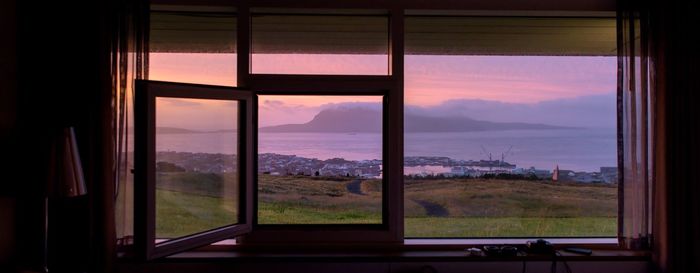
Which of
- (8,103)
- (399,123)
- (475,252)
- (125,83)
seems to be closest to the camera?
(8,103)

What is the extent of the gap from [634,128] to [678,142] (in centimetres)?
24

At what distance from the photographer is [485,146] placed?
3.15 meters

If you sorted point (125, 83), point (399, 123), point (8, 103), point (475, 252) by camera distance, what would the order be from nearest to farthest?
point (8, 103) → point (125, 83) → point (475, 252) → point (399, 123)

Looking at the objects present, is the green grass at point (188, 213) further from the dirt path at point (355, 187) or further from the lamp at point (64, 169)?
the dirt path at point (355, 187)

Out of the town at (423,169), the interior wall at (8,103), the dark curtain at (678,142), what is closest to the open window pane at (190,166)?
the town at (423,169)

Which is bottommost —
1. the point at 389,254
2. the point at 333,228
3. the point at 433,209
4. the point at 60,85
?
the point at 389,254

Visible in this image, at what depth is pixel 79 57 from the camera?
264 cm

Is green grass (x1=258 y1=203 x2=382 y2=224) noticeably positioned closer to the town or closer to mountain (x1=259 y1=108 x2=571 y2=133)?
the town

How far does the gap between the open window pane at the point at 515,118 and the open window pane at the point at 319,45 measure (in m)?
0.28

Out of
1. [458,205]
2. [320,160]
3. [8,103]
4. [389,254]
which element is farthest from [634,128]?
[8,103]

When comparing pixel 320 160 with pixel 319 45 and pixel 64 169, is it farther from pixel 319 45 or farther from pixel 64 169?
pixel 64 169

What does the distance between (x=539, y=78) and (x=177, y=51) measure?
2.41 metres

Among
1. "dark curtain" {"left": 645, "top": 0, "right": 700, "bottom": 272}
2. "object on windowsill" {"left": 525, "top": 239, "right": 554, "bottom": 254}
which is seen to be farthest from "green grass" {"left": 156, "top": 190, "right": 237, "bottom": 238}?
"dark curtain" {"left": 645, "top": 0, "right": 700, "bottom": 272}

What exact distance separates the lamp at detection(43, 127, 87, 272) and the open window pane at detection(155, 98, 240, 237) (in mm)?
385
